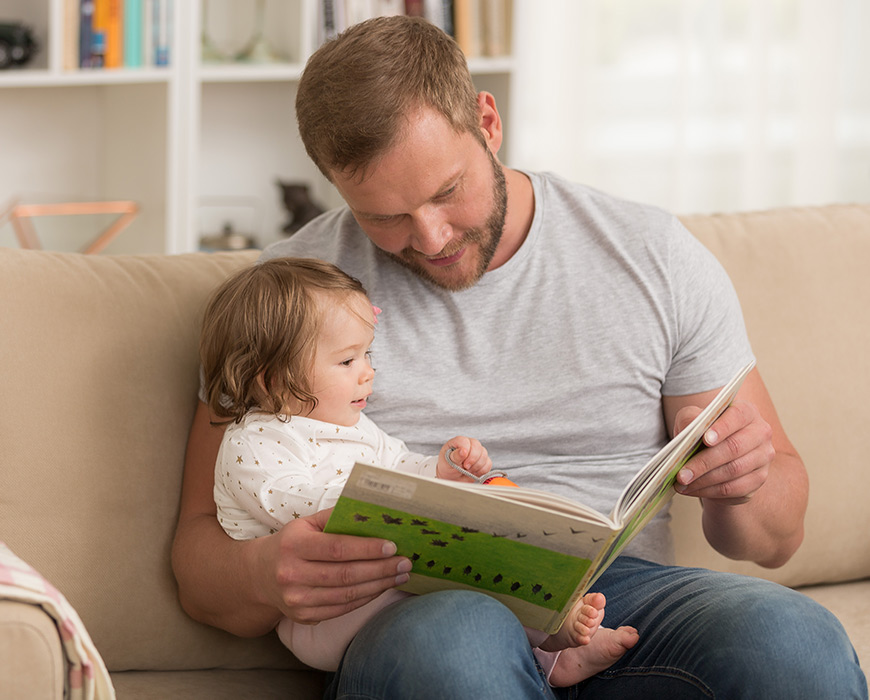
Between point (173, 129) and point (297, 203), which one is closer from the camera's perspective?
point (173, 129)

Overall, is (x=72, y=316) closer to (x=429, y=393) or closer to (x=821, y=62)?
(x=429, y=393)

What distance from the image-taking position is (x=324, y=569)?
103 cm

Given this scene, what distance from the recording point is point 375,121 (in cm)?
118

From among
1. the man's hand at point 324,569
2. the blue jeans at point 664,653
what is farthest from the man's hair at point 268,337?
the blue jeans at point 664,653

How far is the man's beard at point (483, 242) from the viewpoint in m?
1.31

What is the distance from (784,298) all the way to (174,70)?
157 centimetres

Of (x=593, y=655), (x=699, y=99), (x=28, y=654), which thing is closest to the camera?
(x=28, y=654)

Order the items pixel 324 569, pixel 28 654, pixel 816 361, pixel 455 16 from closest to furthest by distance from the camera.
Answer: pixel 28 654, pixel 324 569, pixel 816 361, pixel 455 16

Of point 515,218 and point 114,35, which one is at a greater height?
point 114,35

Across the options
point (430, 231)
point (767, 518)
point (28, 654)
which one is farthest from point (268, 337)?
point (767, 518)

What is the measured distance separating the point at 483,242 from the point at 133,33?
1.47 meters

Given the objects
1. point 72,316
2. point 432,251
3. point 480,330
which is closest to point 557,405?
point 480,330

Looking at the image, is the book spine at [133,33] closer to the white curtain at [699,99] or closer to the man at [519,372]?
the white curtain at [699,99]

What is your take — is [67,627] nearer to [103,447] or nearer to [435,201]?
[103,447]
